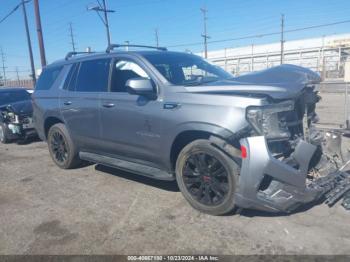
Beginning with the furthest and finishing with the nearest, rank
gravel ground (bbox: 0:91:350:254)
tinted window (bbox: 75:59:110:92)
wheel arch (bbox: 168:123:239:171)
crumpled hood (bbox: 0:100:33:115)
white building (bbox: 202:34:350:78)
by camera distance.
A: 1. white building (bbox: 202:34:350:78)
2. crumpled hood (bbox: 0:100:33:115)
3. tinted window (bbox: 75:59:110:92)
4. wheel arch (bbox: 168:123:239:171)
5. gravel ground (bbox: 0:91:350:254)

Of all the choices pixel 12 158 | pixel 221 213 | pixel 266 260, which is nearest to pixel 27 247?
→ pixel 221 213

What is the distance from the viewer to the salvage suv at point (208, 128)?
3252 mm

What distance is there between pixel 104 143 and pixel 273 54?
57.5 metres

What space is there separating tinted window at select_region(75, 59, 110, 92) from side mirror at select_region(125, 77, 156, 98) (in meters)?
0.98

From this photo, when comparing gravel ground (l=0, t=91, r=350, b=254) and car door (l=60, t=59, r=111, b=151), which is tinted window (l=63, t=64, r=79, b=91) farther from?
gravel ground (l=0, t=91, r=350, b=254)

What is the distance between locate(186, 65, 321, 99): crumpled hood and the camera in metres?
3.32

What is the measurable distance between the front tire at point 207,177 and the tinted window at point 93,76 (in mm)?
1852

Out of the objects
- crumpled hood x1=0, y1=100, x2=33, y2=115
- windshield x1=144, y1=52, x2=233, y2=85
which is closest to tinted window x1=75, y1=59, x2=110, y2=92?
windshield x1=144, y1=52, x2=233, y2=85

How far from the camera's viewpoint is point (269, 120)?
3.32 meters

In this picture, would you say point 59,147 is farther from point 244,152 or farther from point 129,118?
point 244,152

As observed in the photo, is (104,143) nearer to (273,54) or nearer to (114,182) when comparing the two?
(114,182)

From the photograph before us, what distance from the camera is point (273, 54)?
57.6 metres

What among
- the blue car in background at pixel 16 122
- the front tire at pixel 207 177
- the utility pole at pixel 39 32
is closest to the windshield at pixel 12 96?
the blue car in background at pixel 16 122

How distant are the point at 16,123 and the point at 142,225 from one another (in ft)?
21.3
